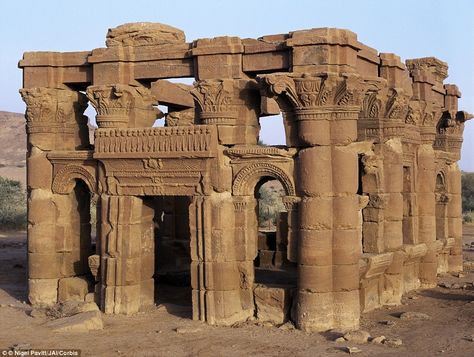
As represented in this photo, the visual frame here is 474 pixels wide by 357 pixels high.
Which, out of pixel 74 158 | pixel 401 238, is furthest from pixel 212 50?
pixel 401 238

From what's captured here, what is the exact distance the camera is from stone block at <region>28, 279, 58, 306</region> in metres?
13.9

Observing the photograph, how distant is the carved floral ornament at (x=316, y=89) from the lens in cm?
1124

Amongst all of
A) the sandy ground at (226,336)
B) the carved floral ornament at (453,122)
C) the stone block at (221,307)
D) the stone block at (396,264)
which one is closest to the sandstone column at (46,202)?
the sandy ground at (226,336)

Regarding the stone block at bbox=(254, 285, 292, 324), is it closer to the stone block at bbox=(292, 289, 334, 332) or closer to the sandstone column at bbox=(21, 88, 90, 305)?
the stone block at bbox=(292, 289, 334, 332)

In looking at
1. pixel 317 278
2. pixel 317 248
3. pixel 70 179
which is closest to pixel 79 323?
pixel 70 179

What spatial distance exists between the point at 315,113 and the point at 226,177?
1.97 meters

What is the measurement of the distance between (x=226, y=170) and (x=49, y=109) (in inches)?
158

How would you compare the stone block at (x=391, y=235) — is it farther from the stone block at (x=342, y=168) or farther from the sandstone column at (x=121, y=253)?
the sandstone column at (x=121, y=253)

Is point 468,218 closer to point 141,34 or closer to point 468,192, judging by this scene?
point 468,192

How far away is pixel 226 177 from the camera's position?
12297mm

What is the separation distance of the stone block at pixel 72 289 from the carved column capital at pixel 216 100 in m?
4.35

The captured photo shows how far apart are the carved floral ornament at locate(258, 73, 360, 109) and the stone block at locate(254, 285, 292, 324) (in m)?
3.18

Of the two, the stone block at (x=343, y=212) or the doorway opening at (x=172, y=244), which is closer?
the stone block at (x=343, y=212)

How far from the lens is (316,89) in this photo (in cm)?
1132
